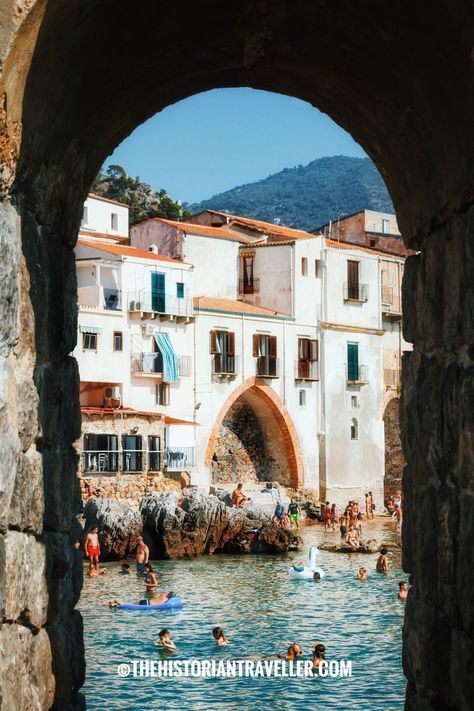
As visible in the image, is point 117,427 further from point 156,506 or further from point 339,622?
point 339,622

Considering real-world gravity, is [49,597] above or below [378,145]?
below

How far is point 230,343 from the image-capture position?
54.3m

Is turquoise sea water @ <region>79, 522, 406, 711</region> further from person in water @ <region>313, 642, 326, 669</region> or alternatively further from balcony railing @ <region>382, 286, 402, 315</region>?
balcony railing @ <region>382, 286, 402, 315</region>

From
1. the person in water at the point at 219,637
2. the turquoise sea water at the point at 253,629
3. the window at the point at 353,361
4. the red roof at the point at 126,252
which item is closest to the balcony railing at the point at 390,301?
the window at the point at 353,361

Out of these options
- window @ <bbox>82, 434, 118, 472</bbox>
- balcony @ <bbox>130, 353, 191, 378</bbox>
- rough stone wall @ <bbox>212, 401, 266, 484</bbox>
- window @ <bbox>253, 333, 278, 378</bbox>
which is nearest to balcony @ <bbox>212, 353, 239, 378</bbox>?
window @ <bbox>253, 333, 278, 378</bbox>

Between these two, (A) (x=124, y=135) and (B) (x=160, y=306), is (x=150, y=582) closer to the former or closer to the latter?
(B) (x=160, y=306)

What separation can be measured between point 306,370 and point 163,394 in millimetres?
9280

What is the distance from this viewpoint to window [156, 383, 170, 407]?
5150cm

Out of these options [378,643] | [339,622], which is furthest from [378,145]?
[339,622]

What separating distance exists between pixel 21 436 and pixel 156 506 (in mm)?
34254

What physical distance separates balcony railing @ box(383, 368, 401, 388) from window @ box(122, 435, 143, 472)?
1918cm

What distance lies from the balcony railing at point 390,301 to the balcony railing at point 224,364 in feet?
40.9

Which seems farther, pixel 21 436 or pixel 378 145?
pixel 378 145

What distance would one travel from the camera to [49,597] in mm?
7684
